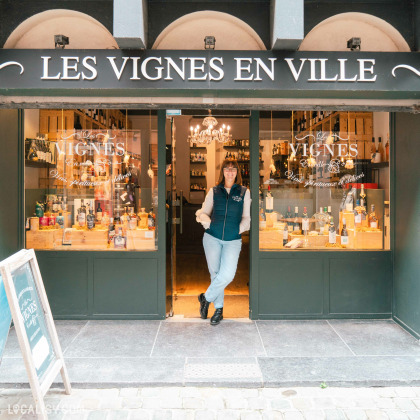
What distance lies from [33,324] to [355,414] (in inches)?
99.3

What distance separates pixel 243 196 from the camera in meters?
4.76

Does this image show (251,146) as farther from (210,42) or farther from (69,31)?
(69,31)

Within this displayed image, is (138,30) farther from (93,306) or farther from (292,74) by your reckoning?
(93,306)

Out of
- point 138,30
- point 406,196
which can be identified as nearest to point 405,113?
point 406,196

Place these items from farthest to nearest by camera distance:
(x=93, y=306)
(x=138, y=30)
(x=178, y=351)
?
(x=93, y=306)
(x=178, y=351)
(x=138, y=30)

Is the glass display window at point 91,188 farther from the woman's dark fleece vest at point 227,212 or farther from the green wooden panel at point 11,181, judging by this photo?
the woman's dark fleece vest at point 227,212

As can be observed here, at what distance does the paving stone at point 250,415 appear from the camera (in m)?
2.97

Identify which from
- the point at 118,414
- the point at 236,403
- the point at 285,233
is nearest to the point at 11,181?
the point at 118,414

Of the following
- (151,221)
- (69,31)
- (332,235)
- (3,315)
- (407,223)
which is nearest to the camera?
(3,315)

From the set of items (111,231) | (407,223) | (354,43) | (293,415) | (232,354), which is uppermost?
(354,43)

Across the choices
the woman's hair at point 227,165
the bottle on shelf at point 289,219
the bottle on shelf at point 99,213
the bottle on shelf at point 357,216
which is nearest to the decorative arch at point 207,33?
the woman's hair at point 227,165

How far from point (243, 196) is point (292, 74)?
1535 millimetres

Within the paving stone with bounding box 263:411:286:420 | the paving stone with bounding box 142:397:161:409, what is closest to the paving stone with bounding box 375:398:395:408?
the paving stone with bounding box 263:411:286:420

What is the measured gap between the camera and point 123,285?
4.86 m
